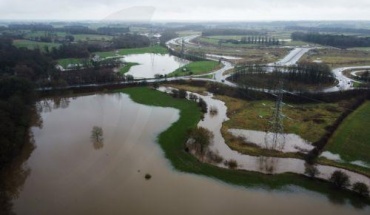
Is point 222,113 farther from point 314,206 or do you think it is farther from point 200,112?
point 314,206

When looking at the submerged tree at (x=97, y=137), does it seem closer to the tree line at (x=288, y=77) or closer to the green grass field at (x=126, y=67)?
the tree line at (x=288, y=77)

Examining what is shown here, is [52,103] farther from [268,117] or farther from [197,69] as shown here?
[197,69]

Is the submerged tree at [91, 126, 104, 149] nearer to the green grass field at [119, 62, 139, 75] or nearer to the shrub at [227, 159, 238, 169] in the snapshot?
the shrub at [227, 159, 238, 169]

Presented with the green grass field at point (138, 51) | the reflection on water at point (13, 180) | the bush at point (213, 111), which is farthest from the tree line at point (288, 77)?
the green grass field at point (138, 51)

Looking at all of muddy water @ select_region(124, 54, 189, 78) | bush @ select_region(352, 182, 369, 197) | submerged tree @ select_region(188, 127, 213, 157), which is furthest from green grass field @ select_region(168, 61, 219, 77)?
bush @ select_region(352, 182, 369, 197)

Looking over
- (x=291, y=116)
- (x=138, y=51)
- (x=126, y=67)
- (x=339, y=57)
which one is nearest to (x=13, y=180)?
(x=291, y=116)

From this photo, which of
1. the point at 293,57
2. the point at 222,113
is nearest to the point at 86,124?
the point at 222,113
